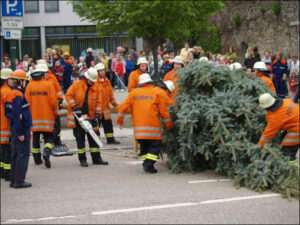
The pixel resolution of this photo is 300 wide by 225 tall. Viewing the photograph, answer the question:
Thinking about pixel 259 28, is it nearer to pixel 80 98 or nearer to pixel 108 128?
A: pixel 108 128

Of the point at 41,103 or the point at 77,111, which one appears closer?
the point at 77,111

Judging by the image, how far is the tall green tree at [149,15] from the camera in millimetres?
22156

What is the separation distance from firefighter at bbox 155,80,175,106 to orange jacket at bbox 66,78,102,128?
1304 mm

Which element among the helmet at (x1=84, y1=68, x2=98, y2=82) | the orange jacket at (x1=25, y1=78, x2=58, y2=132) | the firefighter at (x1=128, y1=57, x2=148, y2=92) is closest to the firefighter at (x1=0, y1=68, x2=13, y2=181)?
the orange jacket at (x1=25, y1=78, x2=58, y2=132)

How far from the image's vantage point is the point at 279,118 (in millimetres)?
9727

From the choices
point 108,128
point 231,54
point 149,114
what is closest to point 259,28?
point 231,54

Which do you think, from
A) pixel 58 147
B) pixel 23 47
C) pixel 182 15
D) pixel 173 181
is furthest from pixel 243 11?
pixel 173 181

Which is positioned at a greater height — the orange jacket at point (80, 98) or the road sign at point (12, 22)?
the road sign at point (12, 22)

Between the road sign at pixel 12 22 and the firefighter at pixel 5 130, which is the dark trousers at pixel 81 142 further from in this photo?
the road sign at pixel 12 22

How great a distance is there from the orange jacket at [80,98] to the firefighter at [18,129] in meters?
1.82

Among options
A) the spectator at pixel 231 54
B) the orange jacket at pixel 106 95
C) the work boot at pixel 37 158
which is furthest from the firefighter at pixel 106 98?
the spectator at pixel 231 54

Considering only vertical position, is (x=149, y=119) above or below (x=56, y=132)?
above

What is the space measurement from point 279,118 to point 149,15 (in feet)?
43.6

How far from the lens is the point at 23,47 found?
47469 mm
